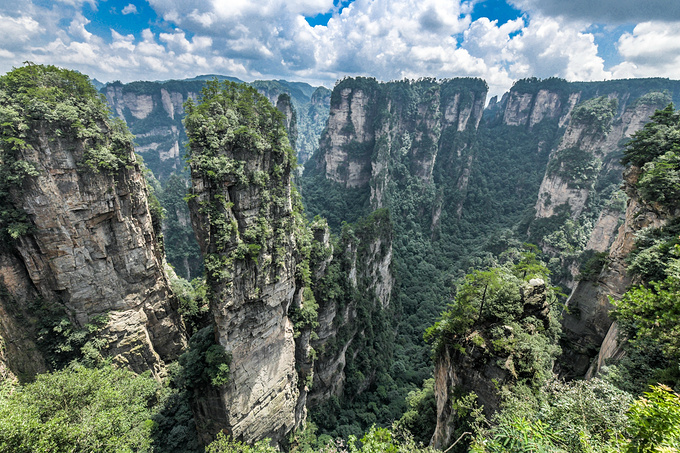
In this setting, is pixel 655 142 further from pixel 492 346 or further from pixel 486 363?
pixel 486 363

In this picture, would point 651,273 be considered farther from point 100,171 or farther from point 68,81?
point 68,81

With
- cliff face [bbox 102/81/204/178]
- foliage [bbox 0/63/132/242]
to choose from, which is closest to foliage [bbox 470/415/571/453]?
foliage [bbox 0/63/132/242]

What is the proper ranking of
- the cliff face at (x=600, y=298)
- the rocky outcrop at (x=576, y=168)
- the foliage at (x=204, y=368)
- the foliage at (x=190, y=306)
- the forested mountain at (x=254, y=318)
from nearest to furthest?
1. the forested mountain at (x=254, y=318)
2. the cliff face at (x=600, y=298)
3. the foliage at (x=204, y=368)
4. the foliage at (x=190, y=306)
5. the rocky outcrop at (x=576, y=168)

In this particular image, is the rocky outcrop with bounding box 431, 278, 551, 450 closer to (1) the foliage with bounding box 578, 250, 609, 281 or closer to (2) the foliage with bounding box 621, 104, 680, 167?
(1) the foliage with bounding box 578, 250, 609, 281

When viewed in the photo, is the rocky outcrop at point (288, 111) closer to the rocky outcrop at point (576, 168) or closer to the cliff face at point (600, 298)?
the rocky outcrop at point (576, 168)

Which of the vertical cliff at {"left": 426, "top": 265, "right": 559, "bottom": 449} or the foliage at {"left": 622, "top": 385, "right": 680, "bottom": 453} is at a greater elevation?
the foliage at {"left": 622, "top": 385, "right": 680, "bottom": 453}

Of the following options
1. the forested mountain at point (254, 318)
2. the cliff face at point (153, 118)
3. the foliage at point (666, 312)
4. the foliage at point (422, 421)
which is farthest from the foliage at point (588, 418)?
the cliff face at point (153, 118)

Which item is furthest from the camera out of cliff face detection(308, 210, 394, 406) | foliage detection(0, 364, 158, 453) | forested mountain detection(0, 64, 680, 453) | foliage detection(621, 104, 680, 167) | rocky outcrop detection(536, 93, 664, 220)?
rocky outcrop detection(536, 93, 664, 220)
